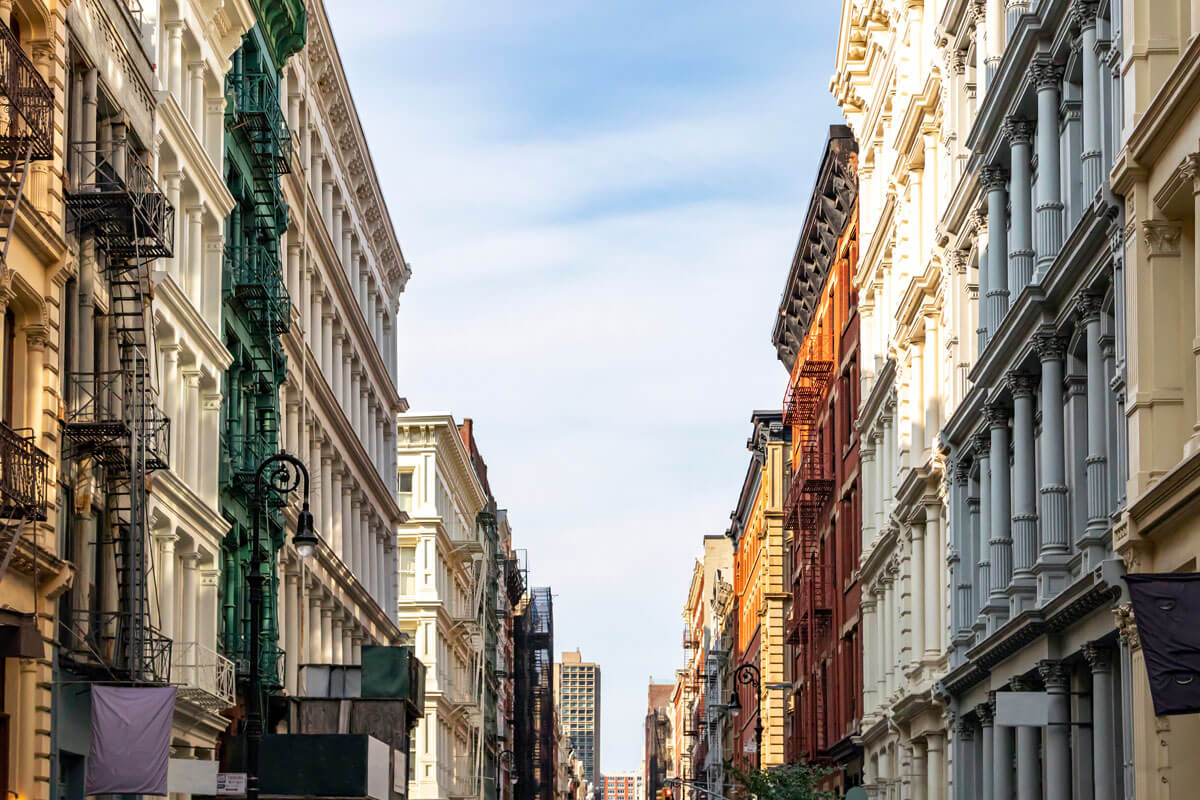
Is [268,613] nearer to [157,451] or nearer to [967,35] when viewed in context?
[157,451]

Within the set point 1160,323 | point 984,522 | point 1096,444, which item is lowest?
point 984,522

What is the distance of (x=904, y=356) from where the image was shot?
5047 centimetres

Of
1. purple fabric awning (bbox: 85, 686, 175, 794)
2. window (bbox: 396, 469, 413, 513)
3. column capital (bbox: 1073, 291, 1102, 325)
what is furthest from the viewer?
window (bbox: 396, 469, 413, 513)

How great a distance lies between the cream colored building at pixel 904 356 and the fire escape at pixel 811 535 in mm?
11229

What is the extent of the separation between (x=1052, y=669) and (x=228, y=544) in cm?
2048

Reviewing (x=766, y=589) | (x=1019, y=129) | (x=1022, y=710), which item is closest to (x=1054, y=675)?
(x=1022, y=710)

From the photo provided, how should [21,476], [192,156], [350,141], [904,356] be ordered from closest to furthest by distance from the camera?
[21,476] < [192,156] < [904,356] < [350,141]

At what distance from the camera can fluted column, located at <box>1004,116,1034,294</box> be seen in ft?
114

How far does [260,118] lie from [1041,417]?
2119 cm

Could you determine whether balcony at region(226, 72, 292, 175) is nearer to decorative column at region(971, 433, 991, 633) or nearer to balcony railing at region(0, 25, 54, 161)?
decorative column at region(971, 433, 991, 633)

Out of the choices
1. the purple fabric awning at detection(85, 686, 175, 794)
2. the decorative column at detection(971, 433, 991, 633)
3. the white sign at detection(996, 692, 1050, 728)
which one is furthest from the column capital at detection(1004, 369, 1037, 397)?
the purple fabric awning at detection(85, 686, 175, 794)

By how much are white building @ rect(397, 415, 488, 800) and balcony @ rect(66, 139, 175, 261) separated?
53672 millimetres

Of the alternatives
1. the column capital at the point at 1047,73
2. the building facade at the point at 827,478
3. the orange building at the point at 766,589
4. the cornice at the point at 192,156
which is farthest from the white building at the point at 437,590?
the column capital at the point at 1047,73

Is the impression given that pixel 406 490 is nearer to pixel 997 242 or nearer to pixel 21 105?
pixel 997 242
